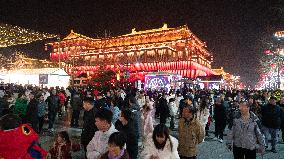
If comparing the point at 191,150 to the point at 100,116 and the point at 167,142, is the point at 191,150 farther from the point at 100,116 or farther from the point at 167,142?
the point at 100,116

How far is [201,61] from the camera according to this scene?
76562mm

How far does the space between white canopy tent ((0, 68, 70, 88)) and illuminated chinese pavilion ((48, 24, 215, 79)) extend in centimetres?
2152

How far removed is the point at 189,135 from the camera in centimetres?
531

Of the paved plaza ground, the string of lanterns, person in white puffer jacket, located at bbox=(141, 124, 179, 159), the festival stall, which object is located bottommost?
the paved plaza ground

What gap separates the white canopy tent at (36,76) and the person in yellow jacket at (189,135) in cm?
2677

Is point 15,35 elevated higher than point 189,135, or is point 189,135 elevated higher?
point 15,35

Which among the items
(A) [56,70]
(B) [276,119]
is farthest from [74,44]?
(B) [276,119]

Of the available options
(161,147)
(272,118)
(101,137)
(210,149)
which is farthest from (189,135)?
(272,118)

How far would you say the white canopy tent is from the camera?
3179 centimetres

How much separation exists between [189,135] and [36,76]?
33.7 meters

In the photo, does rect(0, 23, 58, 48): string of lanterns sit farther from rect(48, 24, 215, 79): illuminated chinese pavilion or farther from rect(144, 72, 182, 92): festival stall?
rect(48, 24, 215, 79): illuminated chinese pavilion

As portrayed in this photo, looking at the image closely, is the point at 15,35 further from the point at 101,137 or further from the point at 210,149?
the point at 101,137

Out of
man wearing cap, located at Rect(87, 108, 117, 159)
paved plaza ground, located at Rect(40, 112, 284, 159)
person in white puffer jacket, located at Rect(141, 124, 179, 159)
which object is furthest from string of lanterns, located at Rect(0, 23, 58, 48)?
person in white puffer jacket, located at Rect(141, 124, 179, 159)

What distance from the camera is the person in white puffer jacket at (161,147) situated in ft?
13.3
